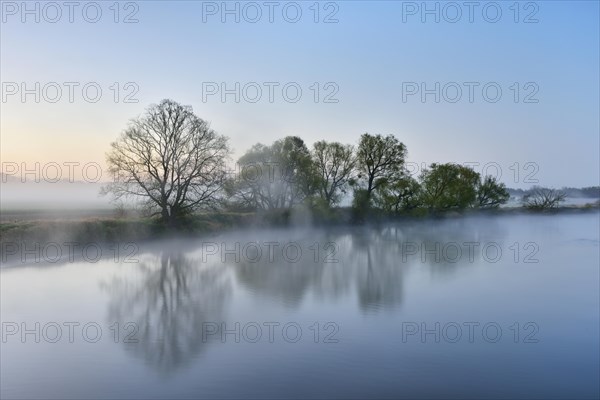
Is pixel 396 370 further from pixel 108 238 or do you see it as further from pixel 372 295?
pixel 108 238

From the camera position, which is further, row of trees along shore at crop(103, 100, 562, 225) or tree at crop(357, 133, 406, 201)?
tree at crop(357, 133, 406, 201)

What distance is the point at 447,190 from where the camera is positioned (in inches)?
1401

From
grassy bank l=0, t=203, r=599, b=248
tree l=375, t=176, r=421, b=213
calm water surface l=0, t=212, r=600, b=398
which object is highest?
tree l=375, t=176, r=421, b=213

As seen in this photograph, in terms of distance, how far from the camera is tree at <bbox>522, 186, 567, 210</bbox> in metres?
45.4

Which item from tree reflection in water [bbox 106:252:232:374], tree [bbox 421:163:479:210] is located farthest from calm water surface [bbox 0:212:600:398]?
tree [bbox 421:163:479:210]

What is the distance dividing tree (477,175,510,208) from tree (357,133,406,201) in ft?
30.5

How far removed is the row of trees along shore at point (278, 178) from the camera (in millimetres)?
20875

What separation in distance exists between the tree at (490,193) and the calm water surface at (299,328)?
23330mm

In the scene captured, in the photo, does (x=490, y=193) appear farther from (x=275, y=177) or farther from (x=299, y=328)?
(x=299, y=328)

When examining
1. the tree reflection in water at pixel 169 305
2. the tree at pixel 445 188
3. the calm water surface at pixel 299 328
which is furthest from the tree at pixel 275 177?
the tree reflection in water at pixel 169 305

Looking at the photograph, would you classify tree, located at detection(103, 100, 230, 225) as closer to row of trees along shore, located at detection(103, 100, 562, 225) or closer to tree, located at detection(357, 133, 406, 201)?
row of trees along shore, located at detection(103, 100, 562, 225)

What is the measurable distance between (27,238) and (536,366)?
15413mm

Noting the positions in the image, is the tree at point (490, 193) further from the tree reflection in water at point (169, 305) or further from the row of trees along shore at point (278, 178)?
the tree reflection in water at point (169, 305)

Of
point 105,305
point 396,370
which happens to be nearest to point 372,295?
point 396,370
